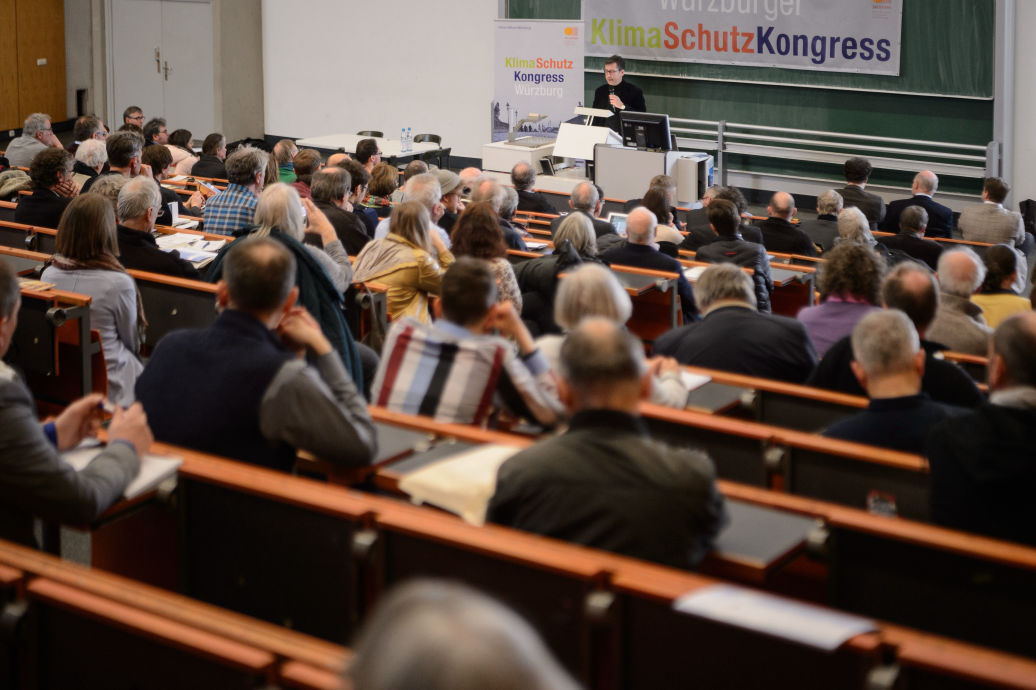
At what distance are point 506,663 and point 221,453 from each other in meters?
2.16

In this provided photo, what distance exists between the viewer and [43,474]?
2.48 m

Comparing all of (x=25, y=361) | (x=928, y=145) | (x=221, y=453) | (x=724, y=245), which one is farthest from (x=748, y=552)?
(x=928, y=145)

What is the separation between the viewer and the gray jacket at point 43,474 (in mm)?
2463

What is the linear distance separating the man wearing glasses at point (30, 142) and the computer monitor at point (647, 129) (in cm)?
477

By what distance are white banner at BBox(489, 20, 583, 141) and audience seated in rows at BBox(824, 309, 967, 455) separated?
29.0 feet

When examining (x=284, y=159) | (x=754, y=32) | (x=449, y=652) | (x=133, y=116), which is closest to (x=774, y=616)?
(x=449, y=652)

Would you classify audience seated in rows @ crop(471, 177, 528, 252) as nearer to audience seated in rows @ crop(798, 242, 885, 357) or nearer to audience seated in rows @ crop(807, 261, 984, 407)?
audience seated in rows @ crop(798, 242, 885, 357)

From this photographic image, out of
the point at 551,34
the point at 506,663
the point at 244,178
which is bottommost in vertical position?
the point at 506,663

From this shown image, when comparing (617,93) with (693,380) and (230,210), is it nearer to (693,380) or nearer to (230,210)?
(230,210)

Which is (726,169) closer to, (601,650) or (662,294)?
(662,294)

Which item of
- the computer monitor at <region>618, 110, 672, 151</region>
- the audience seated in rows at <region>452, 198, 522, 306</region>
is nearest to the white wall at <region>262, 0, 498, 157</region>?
the computer monitor at <region>618, 110, 672, 151</region>

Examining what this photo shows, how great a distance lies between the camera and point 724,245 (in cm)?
669

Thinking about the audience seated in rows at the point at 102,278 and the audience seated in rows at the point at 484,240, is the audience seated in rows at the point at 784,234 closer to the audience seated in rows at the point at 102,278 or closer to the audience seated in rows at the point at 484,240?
the audience seated in rows at the point at 484,240

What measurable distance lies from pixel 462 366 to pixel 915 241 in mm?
5163
